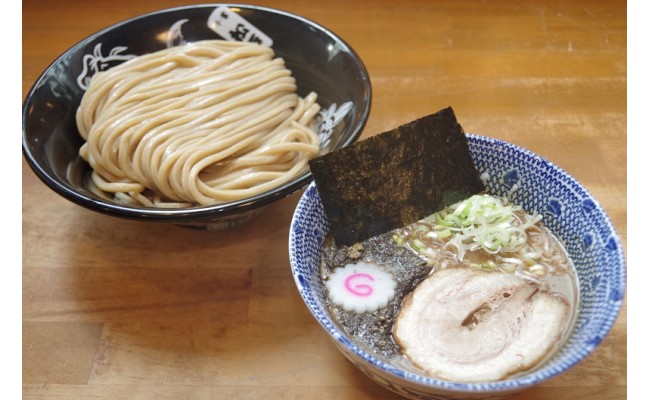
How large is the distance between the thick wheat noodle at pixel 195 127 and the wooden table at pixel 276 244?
16 centimetres

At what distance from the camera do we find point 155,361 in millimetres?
1407

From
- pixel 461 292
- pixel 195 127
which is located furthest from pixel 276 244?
pixel 461 292

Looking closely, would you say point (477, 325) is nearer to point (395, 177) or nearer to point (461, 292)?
point (461, 292)

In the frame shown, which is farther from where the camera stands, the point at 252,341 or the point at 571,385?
the point at 252,341

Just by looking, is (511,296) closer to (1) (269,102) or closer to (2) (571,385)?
(2) (571,385)

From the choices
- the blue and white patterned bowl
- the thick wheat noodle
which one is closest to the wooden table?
the thick wheat noodle

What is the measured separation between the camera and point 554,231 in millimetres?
1376

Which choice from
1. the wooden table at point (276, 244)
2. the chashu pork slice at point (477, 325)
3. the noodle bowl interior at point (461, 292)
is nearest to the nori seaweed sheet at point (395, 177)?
the noodle bowl interior at point (461, 292)

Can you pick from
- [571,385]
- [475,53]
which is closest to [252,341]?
[571,385]

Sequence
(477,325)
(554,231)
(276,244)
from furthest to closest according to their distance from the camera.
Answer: (276,244) → (554,231) → (477,325)

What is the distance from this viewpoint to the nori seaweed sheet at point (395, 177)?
1358 mm

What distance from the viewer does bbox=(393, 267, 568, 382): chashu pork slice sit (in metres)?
1.10

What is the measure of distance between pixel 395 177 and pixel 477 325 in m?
0.41

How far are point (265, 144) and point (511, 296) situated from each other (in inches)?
35.3
